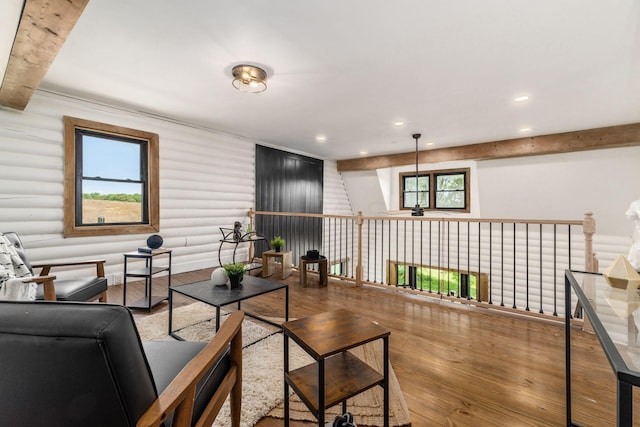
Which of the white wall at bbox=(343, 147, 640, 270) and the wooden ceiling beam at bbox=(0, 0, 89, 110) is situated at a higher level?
the wooden ceiling beam at bbox=(0, 0, 89, 110)

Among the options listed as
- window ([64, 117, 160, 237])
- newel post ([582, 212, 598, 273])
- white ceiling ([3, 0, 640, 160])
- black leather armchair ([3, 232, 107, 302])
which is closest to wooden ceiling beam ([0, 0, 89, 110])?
white ceiling ([3, 0, 640, 160])

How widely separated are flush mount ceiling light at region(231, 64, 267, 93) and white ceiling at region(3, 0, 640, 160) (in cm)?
9

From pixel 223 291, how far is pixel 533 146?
5534mm

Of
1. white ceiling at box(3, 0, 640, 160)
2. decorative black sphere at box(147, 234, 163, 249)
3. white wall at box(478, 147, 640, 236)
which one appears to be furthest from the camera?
white wall at box(478, 147, 640, 236)

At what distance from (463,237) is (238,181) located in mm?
5276

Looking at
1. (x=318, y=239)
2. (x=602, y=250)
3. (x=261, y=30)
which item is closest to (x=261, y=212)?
(x=318, y=239)

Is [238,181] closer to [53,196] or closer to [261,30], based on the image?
[53,196]

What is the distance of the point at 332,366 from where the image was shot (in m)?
1.45

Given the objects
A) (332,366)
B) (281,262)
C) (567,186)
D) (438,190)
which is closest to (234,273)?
(332,366)

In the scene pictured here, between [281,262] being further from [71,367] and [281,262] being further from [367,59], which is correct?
[71,367]

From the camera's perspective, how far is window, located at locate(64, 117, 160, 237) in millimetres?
3426

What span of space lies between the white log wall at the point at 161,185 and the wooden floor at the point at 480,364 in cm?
86

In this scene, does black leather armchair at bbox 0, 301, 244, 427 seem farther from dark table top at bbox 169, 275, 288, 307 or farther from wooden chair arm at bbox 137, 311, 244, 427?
dark table top at bbox 169, 275, 288, 307

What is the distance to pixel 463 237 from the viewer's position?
262 inches
